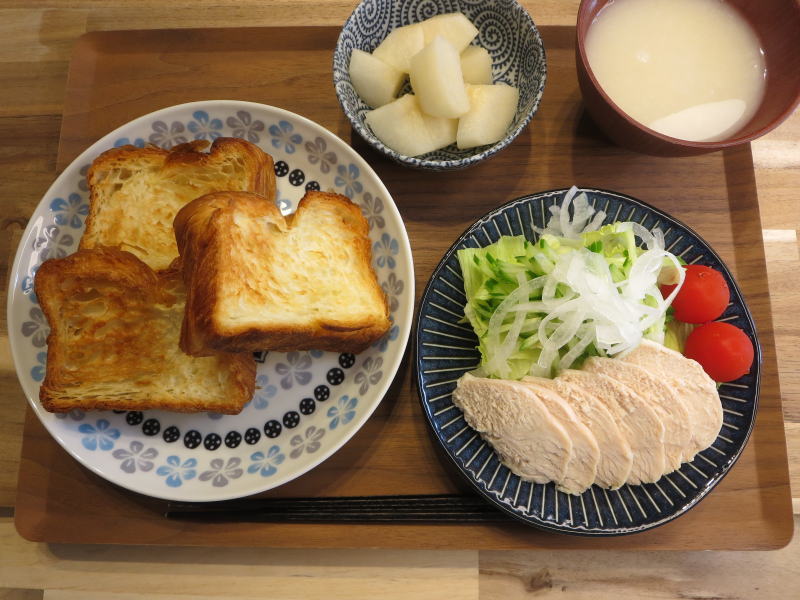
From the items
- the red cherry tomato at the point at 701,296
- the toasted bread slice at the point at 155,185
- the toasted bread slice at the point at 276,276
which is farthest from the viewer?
the toasted bread slice at the point at 155,185

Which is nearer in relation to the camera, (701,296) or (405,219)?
(701,296)

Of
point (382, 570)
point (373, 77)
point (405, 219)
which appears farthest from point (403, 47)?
point (382, 570)

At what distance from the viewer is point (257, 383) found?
5.87ft

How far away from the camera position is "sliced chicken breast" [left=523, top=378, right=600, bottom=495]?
5.09ft

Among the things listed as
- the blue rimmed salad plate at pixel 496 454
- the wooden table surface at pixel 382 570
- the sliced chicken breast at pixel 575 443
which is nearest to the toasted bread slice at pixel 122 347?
the wooden table surface at pixel 382 570

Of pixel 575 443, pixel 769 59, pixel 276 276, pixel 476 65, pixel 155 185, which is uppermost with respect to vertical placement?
pixel 769 59

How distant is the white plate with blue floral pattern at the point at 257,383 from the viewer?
1669mm

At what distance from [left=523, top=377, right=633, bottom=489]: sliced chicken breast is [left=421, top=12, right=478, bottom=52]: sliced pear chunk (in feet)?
3.62

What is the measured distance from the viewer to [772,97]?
173 centimetres

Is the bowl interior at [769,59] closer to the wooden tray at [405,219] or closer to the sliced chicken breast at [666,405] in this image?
the wooden tray at [405,219]

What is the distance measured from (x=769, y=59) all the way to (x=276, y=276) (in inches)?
63.3

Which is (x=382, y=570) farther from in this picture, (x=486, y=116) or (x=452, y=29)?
(x=452, y=29)

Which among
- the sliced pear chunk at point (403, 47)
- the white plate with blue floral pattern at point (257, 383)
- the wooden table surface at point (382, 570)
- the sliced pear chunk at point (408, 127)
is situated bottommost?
the wooden table surface at point (382, 570)

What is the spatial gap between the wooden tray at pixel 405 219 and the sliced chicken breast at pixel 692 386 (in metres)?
0.30
